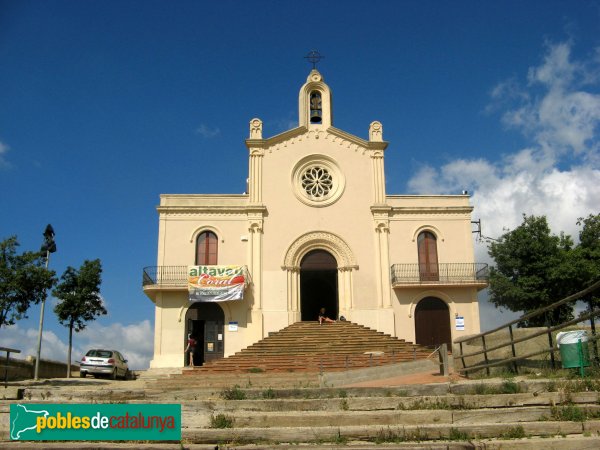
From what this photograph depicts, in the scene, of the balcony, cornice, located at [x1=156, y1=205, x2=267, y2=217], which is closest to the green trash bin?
the balcony

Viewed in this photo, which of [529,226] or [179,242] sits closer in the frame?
[179,242]

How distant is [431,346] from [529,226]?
888 centimetres

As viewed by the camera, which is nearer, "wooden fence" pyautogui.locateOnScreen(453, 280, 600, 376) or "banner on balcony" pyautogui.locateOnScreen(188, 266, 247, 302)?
"wooden fence" pyautogui.locateOnScreen(453, 280, 600, 376)

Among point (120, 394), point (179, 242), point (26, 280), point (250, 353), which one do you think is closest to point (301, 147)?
point (179, 242)

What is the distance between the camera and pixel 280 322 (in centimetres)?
2900

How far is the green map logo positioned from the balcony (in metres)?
22.6

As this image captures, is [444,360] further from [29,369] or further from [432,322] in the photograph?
[29,369]

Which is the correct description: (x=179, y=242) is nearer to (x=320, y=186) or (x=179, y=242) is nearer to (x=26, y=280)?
(x=320, y=186)

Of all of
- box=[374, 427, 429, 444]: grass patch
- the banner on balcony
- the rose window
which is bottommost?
box=[374, 427, 429, 444]: grass patch

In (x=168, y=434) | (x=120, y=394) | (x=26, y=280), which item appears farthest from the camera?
(x=26, y=280)

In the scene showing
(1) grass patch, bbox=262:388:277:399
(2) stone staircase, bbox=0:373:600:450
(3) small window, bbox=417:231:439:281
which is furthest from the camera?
(3) small window, bbox=417:231:439:281

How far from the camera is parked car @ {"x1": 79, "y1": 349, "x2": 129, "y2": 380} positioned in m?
25.9

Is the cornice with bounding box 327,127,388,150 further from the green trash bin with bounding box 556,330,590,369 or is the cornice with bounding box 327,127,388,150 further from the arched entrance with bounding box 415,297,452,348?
the green trash bin with bounding box 556,330,590,369

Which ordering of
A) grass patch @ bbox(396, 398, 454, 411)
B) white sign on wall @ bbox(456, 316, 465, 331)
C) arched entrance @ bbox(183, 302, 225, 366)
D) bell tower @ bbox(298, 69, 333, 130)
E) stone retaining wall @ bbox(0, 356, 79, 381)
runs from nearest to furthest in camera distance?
grass patch @ bbox(396, 398, 454, 411) < stone retaining wall @ bbox(0, 356, 79, 381) < arched entrance @ bbox(183, 302, 225, 366) < white sign on wall @ bbox(456, 316, 465, 331) < bell tower @ bbox(298, 69, 333, 130)
